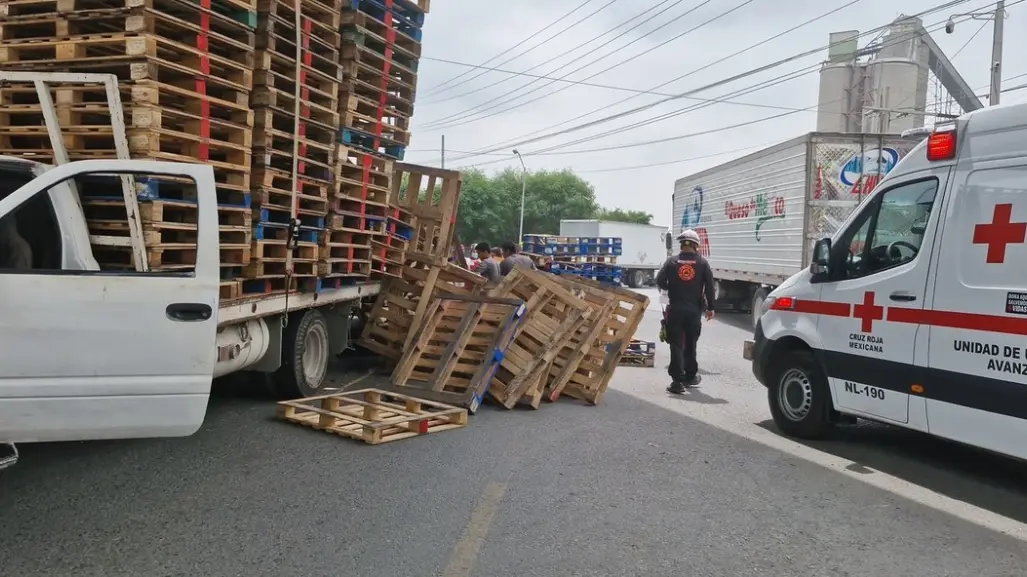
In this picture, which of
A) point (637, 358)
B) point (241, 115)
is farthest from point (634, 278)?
point (241, 115)

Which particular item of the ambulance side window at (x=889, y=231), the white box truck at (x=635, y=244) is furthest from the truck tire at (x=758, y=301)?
the white box truck at (x=635, y=244)

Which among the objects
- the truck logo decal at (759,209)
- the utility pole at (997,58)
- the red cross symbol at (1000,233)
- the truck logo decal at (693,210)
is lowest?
the red cross symbol at (1000,233)

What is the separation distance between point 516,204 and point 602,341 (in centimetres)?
5946

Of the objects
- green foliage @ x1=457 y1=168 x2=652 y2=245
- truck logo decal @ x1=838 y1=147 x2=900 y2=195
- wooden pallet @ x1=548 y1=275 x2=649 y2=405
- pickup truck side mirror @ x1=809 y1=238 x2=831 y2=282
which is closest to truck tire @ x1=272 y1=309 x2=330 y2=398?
wooden pallet @ x1=548 y1=275 x2=649 y2=405

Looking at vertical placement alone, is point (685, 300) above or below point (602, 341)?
above

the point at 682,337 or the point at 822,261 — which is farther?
the point at 682,337

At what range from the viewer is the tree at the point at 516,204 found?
213 ft

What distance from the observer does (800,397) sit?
7012 mm

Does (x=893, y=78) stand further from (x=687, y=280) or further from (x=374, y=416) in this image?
(x=374, y=416)

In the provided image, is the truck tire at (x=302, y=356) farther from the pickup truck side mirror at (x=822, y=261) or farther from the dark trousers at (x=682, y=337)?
the pickup truck side mirror at (x=822, y=261)

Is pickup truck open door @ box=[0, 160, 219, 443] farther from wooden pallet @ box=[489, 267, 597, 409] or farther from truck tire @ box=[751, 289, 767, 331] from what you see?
truck tire @ box=[751, 289, 767, 331]

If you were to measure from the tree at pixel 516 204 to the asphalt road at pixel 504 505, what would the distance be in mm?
57581

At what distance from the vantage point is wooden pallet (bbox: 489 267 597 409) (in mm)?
8141

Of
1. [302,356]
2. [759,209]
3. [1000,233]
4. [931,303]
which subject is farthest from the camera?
[759,209]
